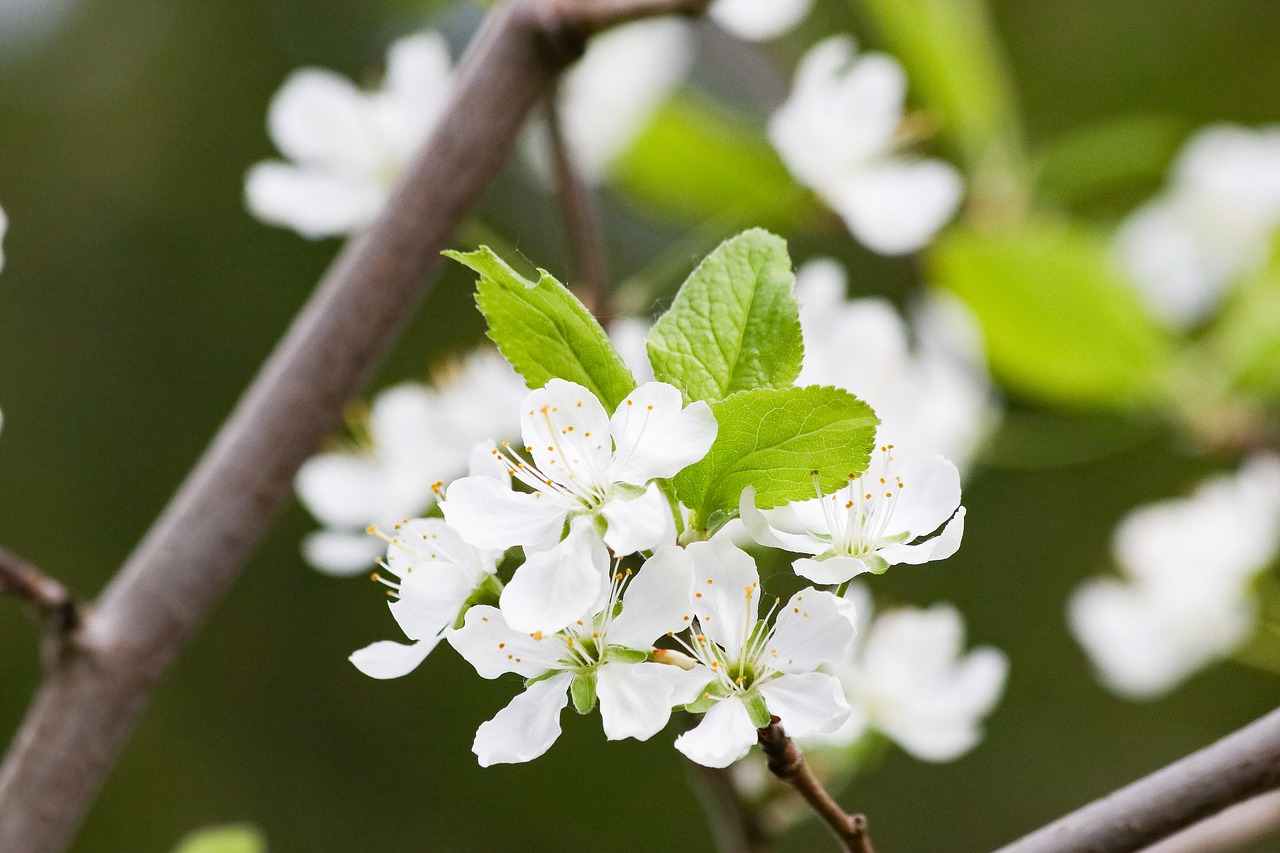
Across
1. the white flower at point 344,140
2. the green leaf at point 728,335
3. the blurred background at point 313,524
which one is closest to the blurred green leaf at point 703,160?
the white flower at point 344,140

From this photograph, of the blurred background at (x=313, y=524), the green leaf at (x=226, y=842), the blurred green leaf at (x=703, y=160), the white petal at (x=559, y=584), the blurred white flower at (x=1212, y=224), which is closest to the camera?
the white petal at (x=559, y=584)

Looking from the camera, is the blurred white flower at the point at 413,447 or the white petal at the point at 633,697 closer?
the white petal at the point at 633,697

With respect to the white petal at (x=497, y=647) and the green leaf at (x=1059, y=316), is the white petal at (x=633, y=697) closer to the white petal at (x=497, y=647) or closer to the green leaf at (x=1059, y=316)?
the white petal at (x=497, y=647)

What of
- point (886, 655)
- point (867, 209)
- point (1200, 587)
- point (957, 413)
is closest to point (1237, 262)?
point (1200, 587)

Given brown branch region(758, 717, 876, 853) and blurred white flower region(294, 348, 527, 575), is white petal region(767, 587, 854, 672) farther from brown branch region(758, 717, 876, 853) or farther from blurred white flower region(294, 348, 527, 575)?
blurred white flower region(294, 348, 527, 575)

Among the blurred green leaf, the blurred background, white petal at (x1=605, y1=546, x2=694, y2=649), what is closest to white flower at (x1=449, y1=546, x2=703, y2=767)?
white petal at (x1=605, y1=546, x2=694, y2=649)

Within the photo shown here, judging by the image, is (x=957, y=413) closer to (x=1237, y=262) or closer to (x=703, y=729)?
(x=1237, y=262)

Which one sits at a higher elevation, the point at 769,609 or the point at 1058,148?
the point at 1058,148
